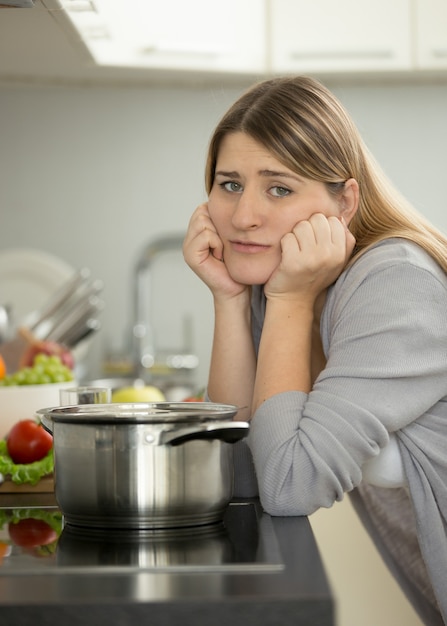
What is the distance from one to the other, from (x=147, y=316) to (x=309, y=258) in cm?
273

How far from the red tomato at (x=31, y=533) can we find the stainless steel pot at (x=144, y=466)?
4cm

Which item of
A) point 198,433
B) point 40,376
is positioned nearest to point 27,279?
point 40,376

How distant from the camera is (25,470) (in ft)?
4.31

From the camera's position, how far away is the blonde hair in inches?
Result: 52.3

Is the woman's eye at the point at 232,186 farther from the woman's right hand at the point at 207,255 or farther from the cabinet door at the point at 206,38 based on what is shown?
the cabinet door at the point at 206,38

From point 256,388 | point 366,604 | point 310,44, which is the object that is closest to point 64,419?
point 256,388

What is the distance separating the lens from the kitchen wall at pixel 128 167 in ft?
13.2

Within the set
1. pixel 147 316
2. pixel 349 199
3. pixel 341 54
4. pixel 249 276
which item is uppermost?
pixel 341 54

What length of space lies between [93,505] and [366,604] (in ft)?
3.46

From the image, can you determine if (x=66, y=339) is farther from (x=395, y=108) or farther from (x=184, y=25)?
(x=395, y=108)

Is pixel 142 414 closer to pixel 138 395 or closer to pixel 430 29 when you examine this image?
pixel 138 395

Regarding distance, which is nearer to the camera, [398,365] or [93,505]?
[93,505]

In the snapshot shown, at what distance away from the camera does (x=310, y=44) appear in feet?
11.3

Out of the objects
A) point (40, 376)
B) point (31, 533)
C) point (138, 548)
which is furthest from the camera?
point (40, 376)
